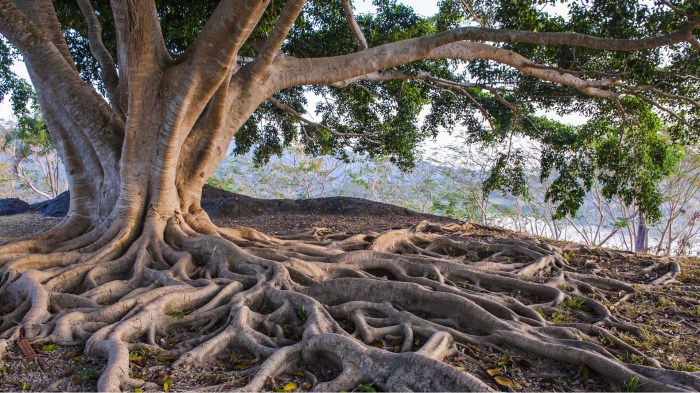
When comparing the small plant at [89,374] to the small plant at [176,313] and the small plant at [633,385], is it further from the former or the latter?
the small plant at [633,385]

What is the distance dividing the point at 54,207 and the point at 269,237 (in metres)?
9.93

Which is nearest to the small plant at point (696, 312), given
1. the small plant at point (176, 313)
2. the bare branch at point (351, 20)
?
the small plant at point (176, 313)

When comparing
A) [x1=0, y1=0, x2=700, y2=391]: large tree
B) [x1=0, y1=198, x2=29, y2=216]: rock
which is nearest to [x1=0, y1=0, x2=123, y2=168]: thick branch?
[x1=0, y1=0, x2=700, y2=391]: large tree

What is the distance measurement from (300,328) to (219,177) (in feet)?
80.4

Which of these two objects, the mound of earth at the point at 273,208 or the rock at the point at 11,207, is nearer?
the mound of earth at the point at 273,208

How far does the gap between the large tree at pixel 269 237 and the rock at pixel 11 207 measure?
565 centimetres

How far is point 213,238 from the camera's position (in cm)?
527

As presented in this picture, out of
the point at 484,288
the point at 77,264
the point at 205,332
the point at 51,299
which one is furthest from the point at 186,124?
the point at 484,288

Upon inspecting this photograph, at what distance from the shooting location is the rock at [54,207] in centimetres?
1297

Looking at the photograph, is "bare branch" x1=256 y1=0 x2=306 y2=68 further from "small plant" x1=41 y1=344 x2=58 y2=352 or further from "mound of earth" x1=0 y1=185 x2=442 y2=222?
"mound of earth" x1=0 y1=185 x2=442 y2=222

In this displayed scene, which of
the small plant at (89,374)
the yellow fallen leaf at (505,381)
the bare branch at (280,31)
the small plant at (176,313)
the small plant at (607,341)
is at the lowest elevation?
the small plant at (89,374)

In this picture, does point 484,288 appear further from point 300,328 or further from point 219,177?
point 219,177

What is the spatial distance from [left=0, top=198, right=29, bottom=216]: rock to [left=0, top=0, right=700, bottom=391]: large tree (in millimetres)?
5653

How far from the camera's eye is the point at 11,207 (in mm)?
14070
